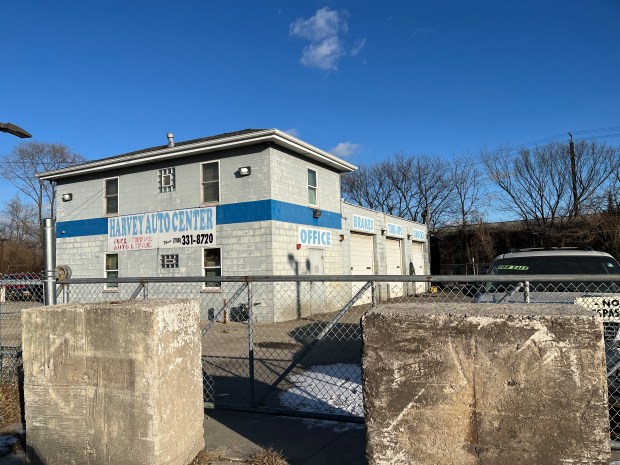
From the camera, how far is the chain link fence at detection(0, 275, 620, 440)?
15.4ft

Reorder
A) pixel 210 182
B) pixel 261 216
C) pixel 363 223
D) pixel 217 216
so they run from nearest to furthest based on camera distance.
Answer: pixel 261 216, pixel 217 216, pixel 210 182, pixel 363 223

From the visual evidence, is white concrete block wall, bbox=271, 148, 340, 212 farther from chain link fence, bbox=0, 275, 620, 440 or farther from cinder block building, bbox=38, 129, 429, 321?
chain link fence, bbox=0, 275, 620, 440

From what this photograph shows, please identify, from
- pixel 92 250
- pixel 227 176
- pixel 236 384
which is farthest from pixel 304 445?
pixel 92 250

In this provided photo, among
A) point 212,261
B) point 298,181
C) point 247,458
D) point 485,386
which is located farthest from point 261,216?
point 485,386

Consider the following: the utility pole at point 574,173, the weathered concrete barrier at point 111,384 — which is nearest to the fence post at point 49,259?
the weathered concrete barrier at point 111,384

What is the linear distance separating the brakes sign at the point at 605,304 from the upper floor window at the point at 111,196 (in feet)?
53.2

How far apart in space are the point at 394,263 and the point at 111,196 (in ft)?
43.9

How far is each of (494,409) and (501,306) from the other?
68cm

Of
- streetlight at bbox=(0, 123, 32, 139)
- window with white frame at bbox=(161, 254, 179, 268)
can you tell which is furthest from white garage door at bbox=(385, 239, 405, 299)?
streetlight at bbox=(0, 123, 32, 139)

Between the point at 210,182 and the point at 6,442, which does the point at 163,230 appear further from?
the point at 6,442

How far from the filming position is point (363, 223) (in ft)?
67.2

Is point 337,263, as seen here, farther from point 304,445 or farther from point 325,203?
point 304,445

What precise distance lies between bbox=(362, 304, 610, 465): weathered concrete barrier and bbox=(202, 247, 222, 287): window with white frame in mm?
12984

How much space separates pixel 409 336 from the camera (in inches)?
122
